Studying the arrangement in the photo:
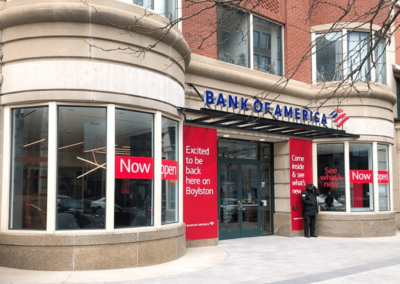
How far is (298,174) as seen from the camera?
1538cm

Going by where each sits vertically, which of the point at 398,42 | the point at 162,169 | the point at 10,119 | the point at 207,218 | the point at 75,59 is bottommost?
the point at 207,218

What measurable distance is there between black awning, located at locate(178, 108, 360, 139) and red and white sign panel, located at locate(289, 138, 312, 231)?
402 mm

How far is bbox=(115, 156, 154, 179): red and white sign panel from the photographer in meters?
9.29

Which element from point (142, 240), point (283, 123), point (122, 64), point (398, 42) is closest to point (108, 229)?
point (142, 240)

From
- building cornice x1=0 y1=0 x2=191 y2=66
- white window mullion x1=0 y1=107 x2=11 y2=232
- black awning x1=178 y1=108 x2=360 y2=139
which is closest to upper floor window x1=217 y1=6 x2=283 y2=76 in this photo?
black awning x1=178 y1=108 x2=360 y2=139

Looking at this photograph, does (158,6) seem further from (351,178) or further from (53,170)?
(351,178)

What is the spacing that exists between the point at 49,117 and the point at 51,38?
5.25ft

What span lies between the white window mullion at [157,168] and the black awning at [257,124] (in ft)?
3.09

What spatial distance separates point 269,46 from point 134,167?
7745 mm

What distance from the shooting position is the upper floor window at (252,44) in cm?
1378

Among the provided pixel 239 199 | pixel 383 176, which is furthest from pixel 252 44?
pixel 383 176

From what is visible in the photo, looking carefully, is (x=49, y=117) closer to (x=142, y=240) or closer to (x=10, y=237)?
(x=10, y=237)

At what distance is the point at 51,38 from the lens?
909cm

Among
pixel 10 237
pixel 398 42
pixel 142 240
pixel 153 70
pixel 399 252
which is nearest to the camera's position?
pixel 10 237
